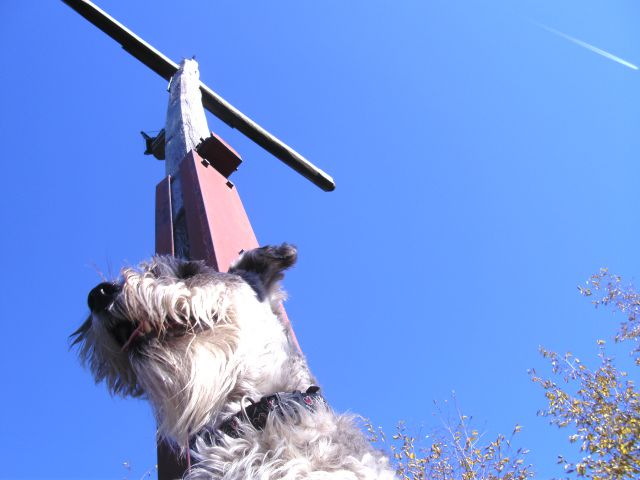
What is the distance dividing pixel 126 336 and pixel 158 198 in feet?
4.88

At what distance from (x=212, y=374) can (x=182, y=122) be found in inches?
99.4

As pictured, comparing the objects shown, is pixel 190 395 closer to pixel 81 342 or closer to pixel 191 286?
pixel 191 286

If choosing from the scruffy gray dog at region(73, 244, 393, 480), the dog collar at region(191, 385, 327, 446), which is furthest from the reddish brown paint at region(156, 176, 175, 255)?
the dog collar at region(191, 385, 327, 446)

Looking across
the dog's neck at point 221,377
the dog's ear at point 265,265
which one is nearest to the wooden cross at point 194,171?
the dog's ear at point 265,265

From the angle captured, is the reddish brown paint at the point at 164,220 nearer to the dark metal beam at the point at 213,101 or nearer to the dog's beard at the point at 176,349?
the dog's beard at the point at 176,349

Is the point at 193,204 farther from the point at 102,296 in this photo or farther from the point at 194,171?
the point at 102,296

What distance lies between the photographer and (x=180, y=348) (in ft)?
7.29

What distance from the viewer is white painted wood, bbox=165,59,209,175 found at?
3877 millimetres

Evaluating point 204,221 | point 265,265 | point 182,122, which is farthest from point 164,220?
point 182,122

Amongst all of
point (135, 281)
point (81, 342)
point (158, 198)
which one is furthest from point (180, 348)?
point (158, 198)

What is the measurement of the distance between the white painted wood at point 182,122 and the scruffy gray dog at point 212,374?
1.65 m

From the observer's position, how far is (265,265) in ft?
9.35

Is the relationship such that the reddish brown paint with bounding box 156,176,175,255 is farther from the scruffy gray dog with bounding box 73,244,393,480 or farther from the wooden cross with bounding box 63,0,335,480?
the scruffy gray dog with bounding box 73,244,393,480

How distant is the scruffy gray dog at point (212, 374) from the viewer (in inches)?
73.4
